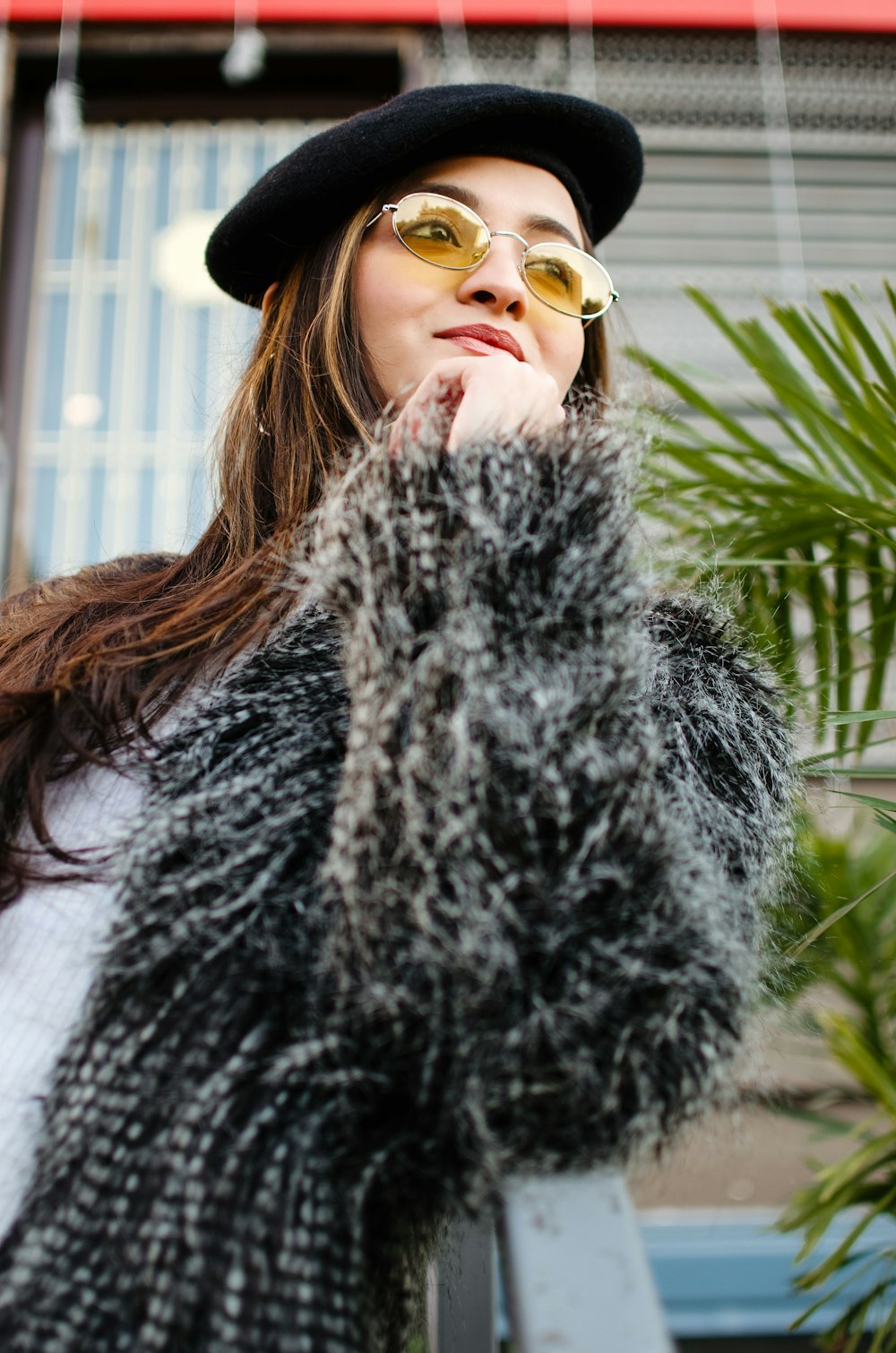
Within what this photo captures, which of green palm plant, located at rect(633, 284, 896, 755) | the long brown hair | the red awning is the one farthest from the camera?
the red awning

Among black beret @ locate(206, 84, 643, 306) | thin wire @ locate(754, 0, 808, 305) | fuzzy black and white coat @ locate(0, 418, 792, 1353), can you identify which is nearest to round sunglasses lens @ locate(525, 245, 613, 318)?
black beret @ locate(206, 84, 643, 306)

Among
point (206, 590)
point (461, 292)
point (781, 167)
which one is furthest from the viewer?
point (781, 167)

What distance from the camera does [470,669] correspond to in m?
0.61

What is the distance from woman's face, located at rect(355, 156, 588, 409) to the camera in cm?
110

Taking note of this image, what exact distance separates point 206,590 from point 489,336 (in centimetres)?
44

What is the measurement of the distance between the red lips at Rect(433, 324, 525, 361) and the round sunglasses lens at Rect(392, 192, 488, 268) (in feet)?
0.23

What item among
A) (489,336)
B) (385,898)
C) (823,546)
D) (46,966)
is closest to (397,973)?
(385,898)

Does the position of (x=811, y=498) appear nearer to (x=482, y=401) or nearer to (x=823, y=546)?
(x=823, y=546)

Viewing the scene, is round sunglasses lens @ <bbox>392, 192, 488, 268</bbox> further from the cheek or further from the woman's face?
the cheek

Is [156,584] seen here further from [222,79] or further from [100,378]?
[222,79]

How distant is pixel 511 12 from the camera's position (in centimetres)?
283

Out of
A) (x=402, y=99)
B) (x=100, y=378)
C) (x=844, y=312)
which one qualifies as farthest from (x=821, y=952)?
(x=100, y=378)

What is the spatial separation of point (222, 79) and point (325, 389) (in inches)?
98.7

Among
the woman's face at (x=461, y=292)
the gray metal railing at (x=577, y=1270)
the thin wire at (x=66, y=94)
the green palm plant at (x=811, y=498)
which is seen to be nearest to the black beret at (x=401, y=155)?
the woman's face at (x=461, y=292)
